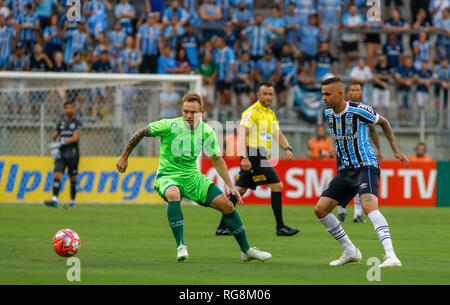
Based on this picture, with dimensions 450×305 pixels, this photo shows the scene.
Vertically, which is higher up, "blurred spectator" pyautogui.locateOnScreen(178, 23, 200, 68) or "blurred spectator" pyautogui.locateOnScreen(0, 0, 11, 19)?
"blurred spectator" pyautogui.locateOnScreen(0, 0, 11, 19)

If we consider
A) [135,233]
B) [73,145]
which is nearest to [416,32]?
[73,145]

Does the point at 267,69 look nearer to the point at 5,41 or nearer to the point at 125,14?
the point at 125,14

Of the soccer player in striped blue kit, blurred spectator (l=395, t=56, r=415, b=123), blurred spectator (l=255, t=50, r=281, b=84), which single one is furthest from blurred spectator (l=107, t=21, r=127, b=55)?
the soccer player in striped blue kit

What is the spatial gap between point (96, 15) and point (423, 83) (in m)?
9.25

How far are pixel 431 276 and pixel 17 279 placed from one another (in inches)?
162

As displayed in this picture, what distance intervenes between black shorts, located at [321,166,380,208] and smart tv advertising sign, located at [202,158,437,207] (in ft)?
38.0

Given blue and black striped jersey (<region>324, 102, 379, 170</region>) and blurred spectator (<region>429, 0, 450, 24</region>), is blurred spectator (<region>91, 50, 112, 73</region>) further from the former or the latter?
blue and black striped jersey (<region>324, 102, 379, 170</region>)

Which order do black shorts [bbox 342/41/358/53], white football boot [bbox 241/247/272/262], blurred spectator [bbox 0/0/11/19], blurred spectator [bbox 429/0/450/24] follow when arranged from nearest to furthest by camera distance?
white football boot [bbox 241/247/272/262] → blurred spectator [bbox 0/0/11/19] → black shorts [bbox 342/41/358/53] → blurred spectator [bbox 429/0/450/24]

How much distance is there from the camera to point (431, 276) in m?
9.34

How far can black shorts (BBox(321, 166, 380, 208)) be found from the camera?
10.4 metres

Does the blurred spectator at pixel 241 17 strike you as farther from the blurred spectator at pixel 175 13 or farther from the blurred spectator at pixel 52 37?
the blurred spectator at pixel 52 37

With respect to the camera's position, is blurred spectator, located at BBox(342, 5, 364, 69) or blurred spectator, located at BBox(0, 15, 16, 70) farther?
blurred spectator, located at BBox(342, 5, 364, 69)

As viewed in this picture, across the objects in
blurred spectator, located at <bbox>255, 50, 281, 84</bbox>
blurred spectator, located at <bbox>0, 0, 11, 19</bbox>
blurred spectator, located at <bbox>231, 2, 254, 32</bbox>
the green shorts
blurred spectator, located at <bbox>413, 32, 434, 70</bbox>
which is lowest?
the green shorts

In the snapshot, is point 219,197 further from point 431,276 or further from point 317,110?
point 317,110
